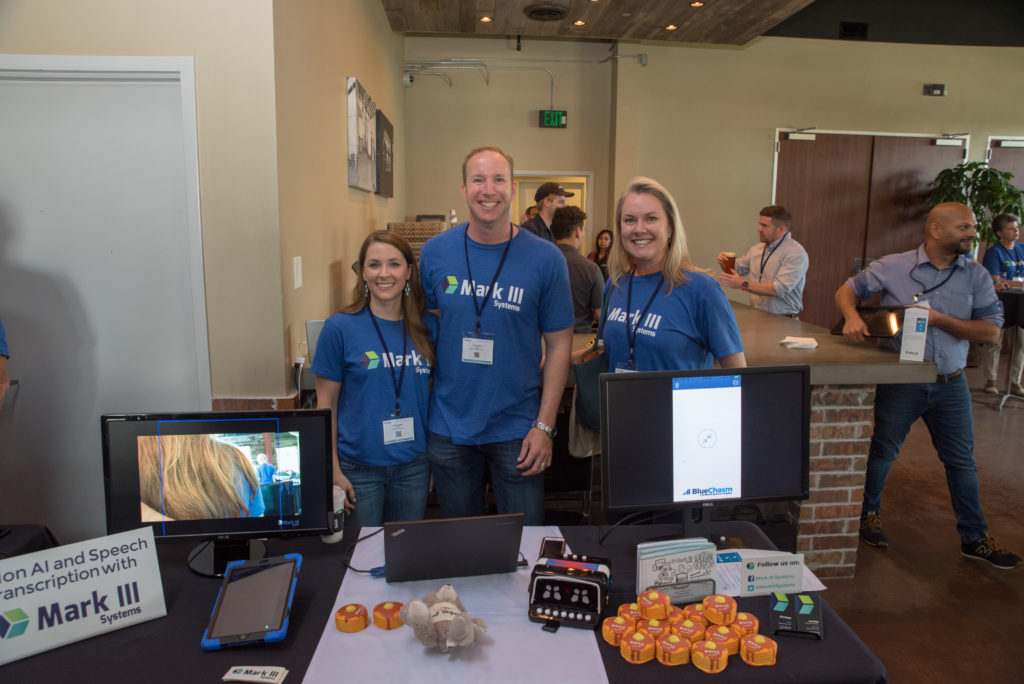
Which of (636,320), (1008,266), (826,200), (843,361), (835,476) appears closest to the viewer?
(636,320)

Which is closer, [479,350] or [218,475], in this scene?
[218,475]

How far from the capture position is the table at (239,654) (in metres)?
1.14

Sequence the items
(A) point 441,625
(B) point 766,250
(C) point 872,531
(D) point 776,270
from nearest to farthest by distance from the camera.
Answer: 1. (A) point 441,625
2. (C) point 872,531
3. (D) point 776,270
4. (B) point 766,250

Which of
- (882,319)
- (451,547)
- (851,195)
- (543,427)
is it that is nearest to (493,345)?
(543,427)

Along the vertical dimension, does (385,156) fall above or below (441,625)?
above

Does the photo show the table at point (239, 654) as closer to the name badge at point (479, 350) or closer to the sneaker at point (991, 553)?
A: the name badge at point (479, 350)

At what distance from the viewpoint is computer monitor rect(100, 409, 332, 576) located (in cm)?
142

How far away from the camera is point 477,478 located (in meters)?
1.97

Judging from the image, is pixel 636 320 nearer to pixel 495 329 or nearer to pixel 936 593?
pixel 495 329

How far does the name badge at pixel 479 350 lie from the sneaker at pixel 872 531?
90.5 inches

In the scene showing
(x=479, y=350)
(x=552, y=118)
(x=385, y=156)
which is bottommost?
(x=479, y=350)

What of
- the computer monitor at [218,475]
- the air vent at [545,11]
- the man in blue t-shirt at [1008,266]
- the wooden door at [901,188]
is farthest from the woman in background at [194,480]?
the wooden door at [901,188]

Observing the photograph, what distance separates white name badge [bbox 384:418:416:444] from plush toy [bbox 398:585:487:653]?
67 centimetres

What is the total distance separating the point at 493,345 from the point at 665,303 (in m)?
0.51
